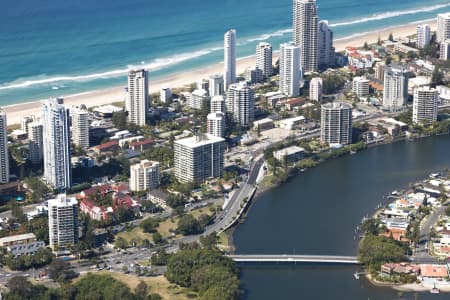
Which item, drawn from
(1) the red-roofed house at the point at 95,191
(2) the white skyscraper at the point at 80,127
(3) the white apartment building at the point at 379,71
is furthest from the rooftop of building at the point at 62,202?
(3) the white apartment building at the point at 379,71

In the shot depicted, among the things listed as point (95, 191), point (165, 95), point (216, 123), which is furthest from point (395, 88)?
point (95, 191)

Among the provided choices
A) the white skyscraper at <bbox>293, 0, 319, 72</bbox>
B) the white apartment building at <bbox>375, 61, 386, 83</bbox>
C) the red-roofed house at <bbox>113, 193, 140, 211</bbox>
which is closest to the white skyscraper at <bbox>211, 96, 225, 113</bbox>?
the red-roofed house at <bbox>113, 193, 140, 211</bbox>

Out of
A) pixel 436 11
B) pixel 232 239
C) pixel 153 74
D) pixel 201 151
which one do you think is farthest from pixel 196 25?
pixel 232 239

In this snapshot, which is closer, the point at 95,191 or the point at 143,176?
the point at 95,191

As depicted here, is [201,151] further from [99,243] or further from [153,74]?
[153,74]

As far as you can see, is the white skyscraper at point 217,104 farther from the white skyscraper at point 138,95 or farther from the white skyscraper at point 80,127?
the white skyscraper at point 80,127

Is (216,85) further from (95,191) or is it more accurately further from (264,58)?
(95,191)
